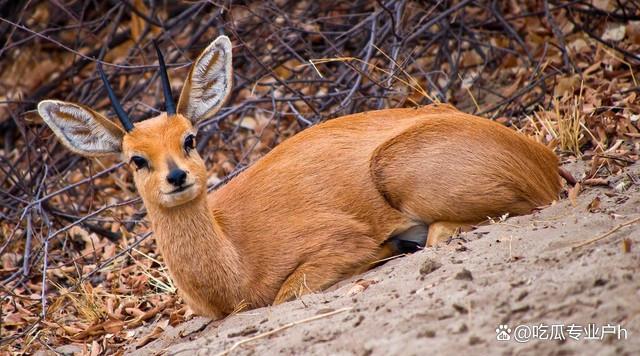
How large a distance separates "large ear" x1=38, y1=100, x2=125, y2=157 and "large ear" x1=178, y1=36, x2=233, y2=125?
0.47 m

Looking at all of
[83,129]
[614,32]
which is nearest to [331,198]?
[83,129]

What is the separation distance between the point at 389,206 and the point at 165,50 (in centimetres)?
488

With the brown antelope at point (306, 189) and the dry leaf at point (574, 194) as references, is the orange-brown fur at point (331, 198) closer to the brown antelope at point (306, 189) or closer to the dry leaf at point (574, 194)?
the brown antelope at point (306, 189)

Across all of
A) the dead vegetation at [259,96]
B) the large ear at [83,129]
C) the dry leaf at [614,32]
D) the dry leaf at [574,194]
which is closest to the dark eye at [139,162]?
the large ear at [83,129]

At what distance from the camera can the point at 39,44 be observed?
39.7 feet

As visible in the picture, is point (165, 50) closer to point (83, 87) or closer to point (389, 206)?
point (83, 87)

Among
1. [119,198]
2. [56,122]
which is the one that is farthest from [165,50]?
[56,122]

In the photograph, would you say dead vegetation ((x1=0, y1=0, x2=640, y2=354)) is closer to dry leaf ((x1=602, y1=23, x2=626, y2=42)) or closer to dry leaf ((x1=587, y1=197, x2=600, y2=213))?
dry leaf ((x1=602, y1=23, x2=626, y2=42))

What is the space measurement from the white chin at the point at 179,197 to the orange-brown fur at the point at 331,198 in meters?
0.11

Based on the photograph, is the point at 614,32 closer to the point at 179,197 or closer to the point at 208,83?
the point at 208,83

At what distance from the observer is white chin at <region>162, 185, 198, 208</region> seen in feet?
18.5

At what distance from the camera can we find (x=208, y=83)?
620cm

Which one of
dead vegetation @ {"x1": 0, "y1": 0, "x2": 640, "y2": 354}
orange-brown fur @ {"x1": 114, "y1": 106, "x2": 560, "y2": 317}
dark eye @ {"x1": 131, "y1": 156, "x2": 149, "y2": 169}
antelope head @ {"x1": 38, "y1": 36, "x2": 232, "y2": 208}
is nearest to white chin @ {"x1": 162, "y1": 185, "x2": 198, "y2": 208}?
antelope head @ {"x1": 38, "y1": 36, "x2": 232, "y2": 208}

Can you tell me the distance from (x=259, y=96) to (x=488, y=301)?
5311mm
